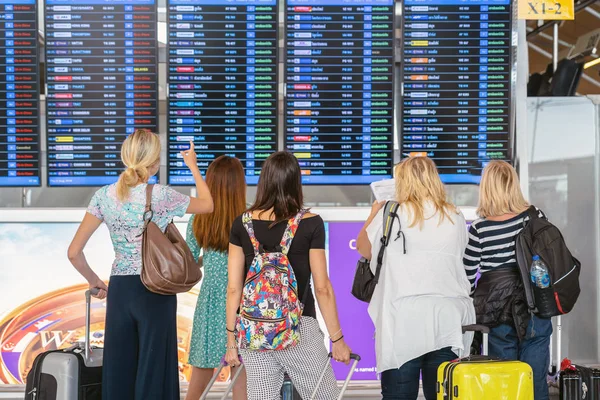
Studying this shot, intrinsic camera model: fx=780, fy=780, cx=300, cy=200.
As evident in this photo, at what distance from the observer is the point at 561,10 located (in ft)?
18.7

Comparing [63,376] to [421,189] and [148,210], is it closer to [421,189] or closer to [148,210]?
[148,210]

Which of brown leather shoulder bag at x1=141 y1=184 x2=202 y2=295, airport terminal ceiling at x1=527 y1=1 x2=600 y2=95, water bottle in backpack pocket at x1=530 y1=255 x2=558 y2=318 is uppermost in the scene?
airport terminal ceiling at x1=527 y1=1 x2=600 y2=95

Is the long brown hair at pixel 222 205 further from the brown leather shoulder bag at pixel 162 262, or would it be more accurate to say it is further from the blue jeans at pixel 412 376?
the blue jeans at pixel 412 376

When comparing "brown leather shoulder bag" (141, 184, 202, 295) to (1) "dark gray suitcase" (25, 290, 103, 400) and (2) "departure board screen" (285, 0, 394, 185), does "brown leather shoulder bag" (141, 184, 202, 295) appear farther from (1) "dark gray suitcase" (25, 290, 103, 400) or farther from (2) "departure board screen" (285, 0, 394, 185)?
(2) "departure board screen" (285, 0, 394, 185)

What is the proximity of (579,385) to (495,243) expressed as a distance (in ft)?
4.38

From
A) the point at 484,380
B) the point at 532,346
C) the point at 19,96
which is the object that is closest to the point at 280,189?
the point at 484,380

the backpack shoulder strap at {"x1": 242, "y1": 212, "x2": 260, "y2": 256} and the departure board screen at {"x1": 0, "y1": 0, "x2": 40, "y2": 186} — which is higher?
the departure board screen at {"x1": 0, "y1": 0, "x2": 40, "y2": 186}

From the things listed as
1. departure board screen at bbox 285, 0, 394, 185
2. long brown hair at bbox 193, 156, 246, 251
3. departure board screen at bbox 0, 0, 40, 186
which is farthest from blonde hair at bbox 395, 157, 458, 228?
departure board screen at bbox 0, 0, 40, 186

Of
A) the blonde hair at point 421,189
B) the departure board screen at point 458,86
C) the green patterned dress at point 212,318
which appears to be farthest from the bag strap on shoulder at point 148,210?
A: the departure board screen at point 458,86

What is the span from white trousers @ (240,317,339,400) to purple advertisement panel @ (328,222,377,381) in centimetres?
207

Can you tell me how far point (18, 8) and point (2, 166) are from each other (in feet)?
3.62

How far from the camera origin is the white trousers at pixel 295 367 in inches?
126

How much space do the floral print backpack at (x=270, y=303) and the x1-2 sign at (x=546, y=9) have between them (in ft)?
10.7

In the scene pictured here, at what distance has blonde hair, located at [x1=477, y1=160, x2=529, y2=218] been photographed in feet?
13.2
